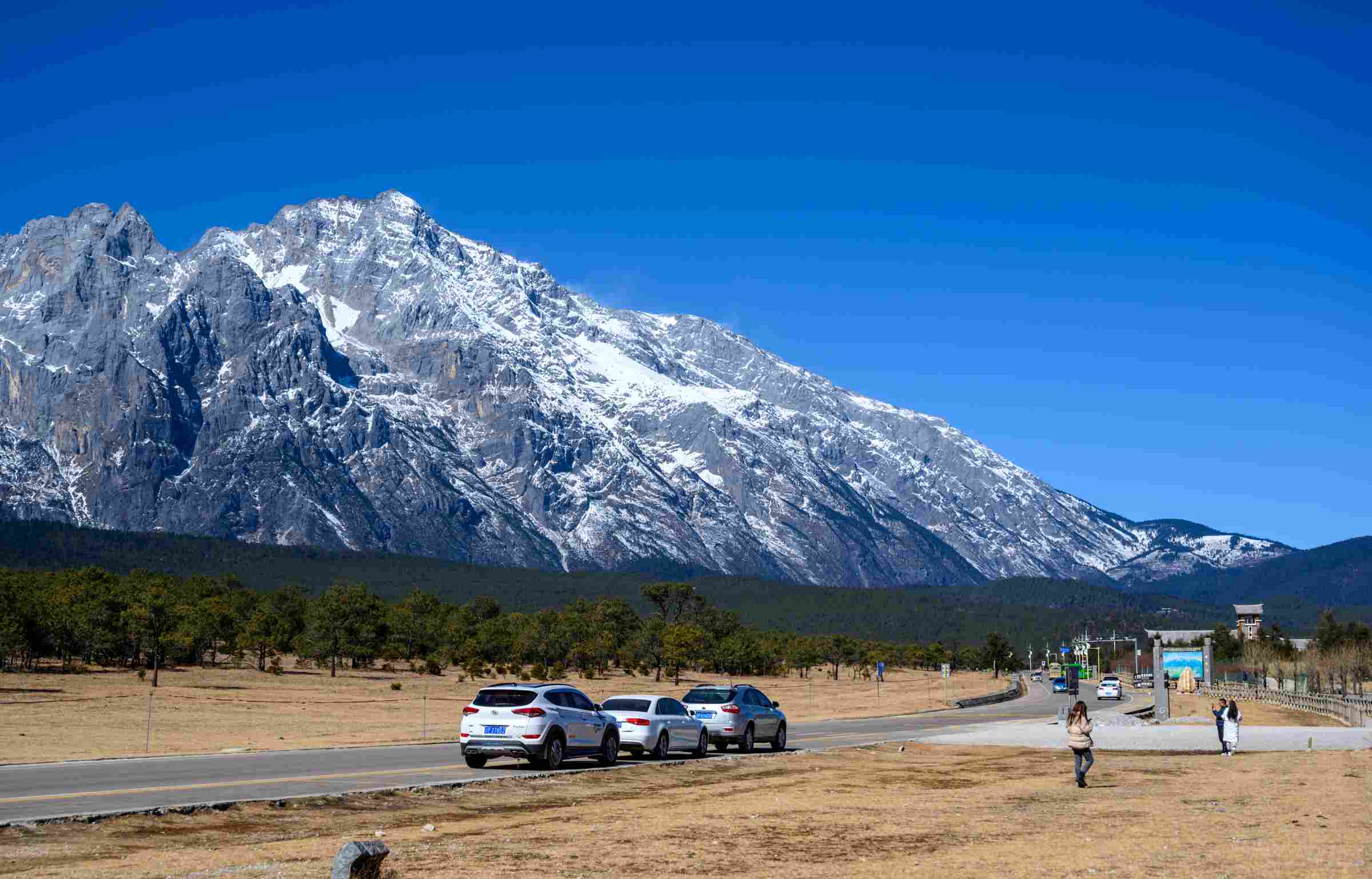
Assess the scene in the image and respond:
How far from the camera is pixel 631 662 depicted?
115 metres

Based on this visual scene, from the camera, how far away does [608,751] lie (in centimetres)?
3156

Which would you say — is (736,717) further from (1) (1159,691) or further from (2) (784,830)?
(1) (1159,691)

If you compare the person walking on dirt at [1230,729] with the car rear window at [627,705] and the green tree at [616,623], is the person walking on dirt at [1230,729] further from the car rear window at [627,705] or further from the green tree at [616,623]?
the green tree at [616,623]

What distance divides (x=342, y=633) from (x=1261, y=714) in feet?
205

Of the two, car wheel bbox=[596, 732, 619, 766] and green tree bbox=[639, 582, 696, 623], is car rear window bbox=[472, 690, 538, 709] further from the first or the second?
green tree bbox=[639, 582, 696, 623]

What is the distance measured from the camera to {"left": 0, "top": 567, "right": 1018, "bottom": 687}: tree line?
272ft

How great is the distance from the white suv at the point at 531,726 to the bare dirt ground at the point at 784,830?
6.28ft

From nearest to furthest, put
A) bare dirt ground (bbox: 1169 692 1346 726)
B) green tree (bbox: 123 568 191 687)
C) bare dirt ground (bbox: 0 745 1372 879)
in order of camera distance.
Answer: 1. bare dirt ground (bbox: 0 745 1372 879)
2. bare dirt ground (bbox: 1169 692 1346 726)
3. green tree (bbox: 123 568 191 687)

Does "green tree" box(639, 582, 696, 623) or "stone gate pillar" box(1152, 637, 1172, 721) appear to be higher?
"green tree" box(639, 582, 696, 623)

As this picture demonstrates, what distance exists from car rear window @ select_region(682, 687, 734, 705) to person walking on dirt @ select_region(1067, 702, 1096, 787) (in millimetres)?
13650

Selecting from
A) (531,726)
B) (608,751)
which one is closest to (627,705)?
(608,751)

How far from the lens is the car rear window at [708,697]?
37219 mm

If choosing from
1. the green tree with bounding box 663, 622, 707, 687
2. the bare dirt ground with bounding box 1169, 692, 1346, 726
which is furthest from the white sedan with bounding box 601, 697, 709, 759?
the green tree with bounding box 663, 622, 707, 687

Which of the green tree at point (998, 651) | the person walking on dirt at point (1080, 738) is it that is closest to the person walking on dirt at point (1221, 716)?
the person walking on dirt at point (1080, 738)
